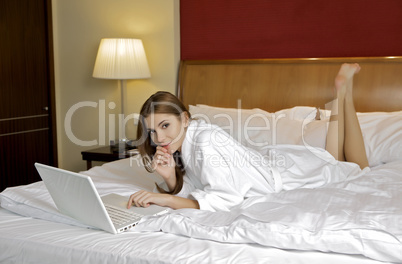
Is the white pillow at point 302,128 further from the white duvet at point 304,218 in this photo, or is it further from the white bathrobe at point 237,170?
the white duvet at point 304,218

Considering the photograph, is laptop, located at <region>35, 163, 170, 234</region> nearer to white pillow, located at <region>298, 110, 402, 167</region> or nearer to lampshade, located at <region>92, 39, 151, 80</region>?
white pillow, located at <region>298, 110, 402, 167</region>

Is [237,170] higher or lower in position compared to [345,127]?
lower

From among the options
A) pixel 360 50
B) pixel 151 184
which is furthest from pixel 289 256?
pixel 360 50

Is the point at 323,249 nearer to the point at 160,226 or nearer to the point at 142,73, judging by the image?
the point at 160,226

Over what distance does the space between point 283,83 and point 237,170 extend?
1381 millimetres

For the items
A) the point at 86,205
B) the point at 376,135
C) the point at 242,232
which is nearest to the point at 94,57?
the point at 376,135

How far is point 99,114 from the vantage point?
151 inches

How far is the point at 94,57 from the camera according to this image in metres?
3.78

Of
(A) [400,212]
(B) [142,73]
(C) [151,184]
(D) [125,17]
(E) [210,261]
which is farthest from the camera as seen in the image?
(D) [125,17]

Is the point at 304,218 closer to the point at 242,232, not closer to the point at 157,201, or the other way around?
the point at 242,232

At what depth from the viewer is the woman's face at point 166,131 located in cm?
196

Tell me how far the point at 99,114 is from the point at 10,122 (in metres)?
0.68

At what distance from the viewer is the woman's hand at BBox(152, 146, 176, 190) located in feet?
6.22

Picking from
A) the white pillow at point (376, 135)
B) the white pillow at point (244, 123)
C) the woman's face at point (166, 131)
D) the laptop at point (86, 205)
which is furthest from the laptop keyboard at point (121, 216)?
the white pillow at point (376, 135)
